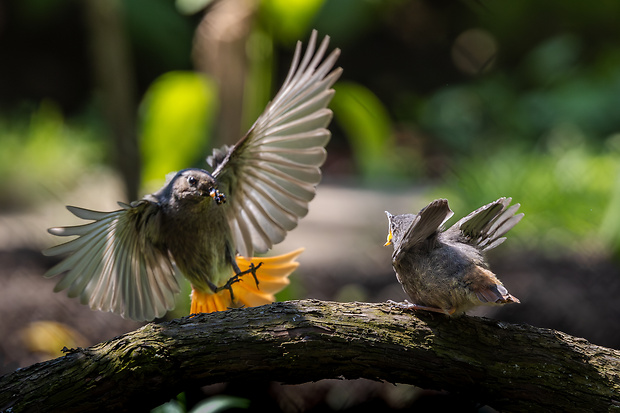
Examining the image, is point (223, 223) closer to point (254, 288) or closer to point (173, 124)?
point (254, 288)

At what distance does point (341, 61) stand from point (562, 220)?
5.80m

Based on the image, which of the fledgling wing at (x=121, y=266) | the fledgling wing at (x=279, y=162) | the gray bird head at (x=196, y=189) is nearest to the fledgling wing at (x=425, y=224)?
the fledgling wing at (x=279, y=162)

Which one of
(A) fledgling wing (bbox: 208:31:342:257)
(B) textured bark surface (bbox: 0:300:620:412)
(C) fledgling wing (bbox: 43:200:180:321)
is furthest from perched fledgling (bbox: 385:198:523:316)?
(C) fledgling wing (bbox: 43:200:180:321)

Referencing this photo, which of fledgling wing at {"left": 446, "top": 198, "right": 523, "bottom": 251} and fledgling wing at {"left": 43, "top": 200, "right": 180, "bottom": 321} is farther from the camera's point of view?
fledgling wing at {"left": 43, "top": 200, "right": 180, "bottom": 321}

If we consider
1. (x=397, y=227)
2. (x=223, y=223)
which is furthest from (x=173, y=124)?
(x=397, y=227)

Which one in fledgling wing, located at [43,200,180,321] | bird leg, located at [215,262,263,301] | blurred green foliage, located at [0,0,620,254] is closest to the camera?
fledgling wing, located at [43,200,180,321]

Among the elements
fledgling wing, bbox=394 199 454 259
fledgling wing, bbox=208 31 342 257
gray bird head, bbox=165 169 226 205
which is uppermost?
fledgling wing, bbox=208 31 342 257

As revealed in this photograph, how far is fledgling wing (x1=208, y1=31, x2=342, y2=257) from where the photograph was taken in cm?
265

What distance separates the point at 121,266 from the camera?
268cm

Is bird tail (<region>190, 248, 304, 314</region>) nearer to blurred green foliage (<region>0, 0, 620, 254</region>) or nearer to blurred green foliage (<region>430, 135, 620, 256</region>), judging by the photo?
blurred green foliage (<region>0, 0, 620, 254</region>)

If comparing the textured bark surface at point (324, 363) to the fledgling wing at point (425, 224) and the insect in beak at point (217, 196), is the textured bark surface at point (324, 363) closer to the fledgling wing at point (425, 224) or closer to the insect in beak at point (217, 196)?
the fledgling wing at point (425, 224)

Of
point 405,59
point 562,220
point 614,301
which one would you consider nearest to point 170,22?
point 405,59

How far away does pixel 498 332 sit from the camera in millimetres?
2172

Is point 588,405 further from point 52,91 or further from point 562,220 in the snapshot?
point 52,91
